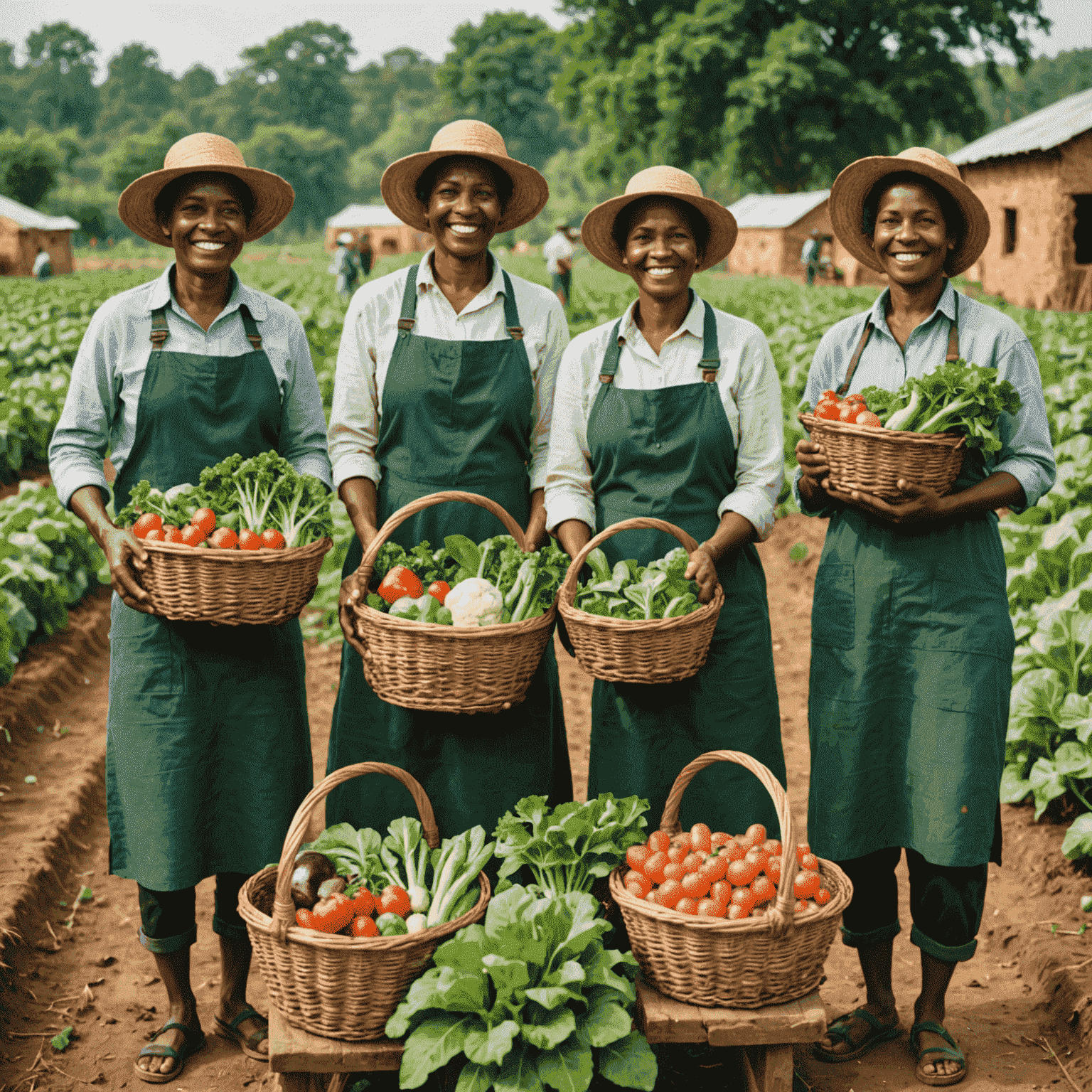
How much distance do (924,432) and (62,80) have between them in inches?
5539

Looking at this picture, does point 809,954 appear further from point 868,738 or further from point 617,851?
point 868,738

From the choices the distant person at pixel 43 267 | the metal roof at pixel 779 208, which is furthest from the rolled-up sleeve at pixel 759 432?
the distant person at pixel 43 267

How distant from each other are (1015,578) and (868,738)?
3359 millimetres

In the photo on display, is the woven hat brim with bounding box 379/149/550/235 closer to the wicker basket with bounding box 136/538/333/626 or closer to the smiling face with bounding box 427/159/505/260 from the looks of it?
the smiling face with bounding box 427/159/505/260

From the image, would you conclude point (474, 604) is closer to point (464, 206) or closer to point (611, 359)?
point (611, 359)

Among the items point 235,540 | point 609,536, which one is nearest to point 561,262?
point 609,536

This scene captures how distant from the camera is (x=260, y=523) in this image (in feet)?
10.4

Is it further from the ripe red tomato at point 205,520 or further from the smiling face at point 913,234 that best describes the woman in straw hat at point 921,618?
the ripe red tomato at point 205,520

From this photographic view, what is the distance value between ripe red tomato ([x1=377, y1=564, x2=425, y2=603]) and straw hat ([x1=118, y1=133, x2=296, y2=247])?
1116 mm

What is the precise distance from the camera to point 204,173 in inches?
133

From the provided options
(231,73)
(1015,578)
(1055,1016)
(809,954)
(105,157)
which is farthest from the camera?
(231,73)

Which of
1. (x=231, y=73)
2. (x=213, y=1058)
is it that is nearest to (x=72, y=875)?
(x=213, y=1058)

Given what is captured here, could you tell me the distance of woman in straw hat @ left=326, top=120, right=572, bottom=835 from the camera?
345cm

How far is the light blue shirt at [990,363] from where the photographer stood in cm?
333
